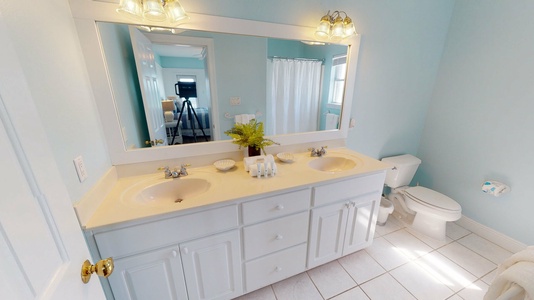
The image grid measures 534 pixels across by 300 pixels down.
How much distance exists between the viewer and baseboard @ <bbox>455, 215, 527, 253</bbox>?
1.77 m

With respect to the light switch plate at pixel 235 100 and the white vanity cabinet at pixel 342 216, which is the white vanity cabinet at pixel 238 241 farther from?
the light switch plate at pixel 235 100

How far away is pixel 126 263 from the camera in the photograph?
0.96 m

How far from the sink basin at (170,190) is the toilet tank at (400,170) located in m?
1.82

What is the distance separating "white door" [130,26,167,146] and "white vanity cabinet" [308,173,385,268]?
1.09 metres

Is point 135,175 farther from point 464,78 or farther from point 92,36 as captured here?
point 464,78

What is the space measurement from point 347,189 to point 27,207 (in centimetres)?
144

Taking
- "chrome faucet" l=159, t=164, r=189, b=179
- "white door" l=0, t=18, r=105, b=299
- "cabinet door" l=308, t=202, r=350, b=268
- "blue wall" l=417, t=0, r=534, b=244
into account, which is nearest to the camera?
"white door" l=0, t=18, r=105, b=299

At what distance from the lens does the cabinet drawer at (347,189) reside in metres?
1.31

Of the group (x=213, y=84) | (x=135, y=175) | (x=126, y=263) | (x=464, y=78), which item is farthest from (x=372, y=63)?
(x=126, y=263)

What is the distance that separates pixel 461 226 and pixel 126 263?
2932 millimetres

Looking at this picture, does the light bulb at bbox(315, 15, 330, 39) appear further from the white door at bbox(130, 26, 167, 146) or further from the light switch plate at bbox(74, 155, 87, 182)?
the light switch plate at bbox(74, 155, 87, 182)

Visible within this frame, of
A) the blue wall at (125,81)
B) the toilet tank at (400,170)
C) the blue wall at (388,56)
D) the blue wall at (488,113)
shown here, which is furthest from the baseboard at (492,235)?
the blue wall at (125,81)

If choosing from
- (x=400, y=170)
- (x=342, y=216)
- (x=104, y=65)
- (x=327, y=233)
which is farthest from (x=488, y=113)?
(x=104, y=65)

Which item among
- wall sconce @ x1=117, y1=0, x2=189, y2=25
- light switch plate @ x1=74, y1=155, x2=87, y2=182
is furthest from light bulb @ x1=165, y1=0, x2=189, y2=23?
light switch plate @ x1=74, y1=155, x2=87, y2=182
